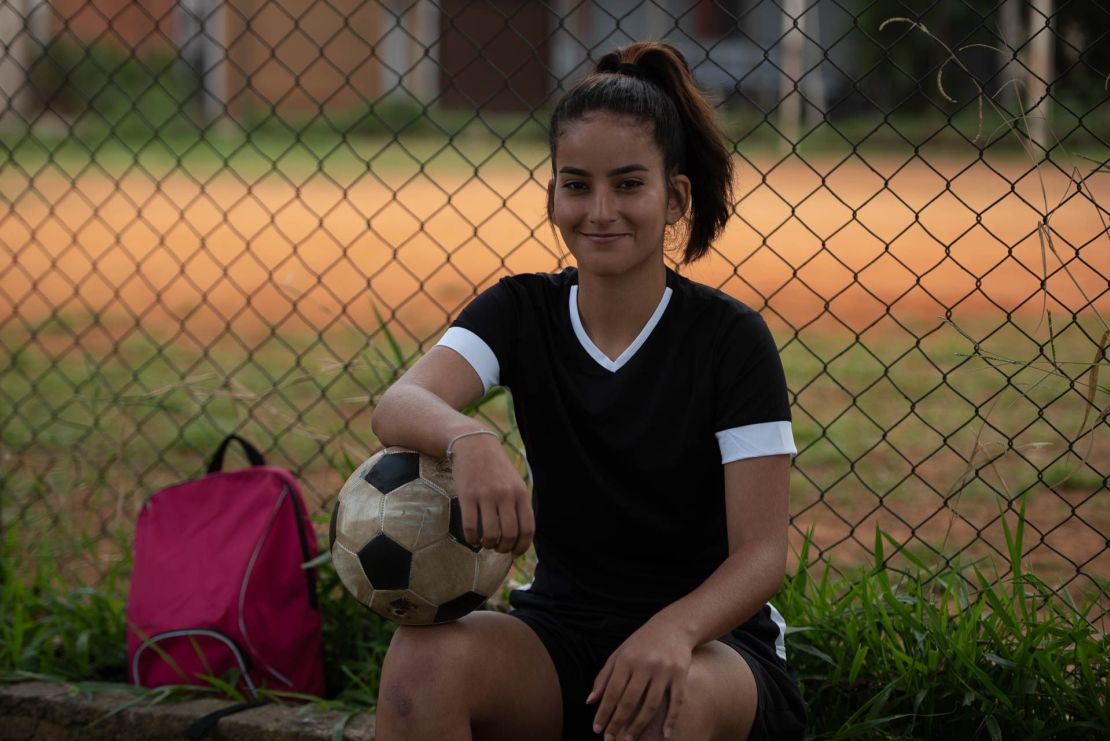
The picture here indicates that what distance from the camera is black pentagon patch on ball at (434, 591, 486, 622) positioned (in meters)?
1.92

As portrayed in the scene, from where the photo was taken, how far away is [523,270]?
26.5 ft

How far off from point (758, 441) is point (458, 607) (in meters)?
0.55

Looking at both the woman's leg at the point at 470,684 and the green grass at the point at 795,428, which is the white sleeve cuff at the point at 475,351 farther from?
the green grass at the point at 795,428

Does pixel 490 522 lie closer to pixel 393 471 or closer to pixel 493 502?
pixel 493 502

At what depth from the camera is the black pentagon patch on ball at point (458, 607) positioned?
1.92 meters

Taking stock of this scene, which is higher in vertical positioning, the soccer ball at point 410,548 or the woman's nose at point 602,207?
the woman's nose at point 602,207

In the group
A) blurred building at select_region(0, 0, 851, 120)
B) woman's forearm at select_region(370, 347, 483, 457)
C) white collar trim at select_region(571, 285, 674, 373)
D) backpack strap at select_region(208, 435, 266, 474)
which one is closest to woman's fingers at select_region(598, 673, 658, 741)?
woman's forearm at select_region(370, 347, 483, 457)

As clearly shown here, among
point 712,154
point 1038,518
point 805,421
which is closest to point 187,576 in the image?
point 712,154

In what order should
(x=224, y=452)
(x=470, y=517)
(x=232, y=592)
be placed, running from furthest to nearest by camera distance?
(x=224, y=452) < (x=232, y=592) < (x=470, y=517)

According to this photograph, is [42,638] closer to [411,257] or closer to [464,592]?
[464,592]

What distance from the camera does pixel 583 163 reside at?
204 cm

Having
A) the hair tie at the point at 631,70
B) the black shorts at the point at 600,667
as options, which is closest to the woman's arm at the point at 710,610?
the black shorts at the point at 600,667

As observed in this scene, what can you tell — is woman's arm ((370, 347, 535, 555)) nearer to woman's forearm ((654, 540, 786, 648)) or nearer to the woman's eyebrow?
woman's forearm ((654, 540, 786, 648))

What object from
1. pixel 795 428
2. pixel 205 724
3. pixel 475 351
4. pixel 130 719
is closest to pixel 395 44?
pixel 795 428
